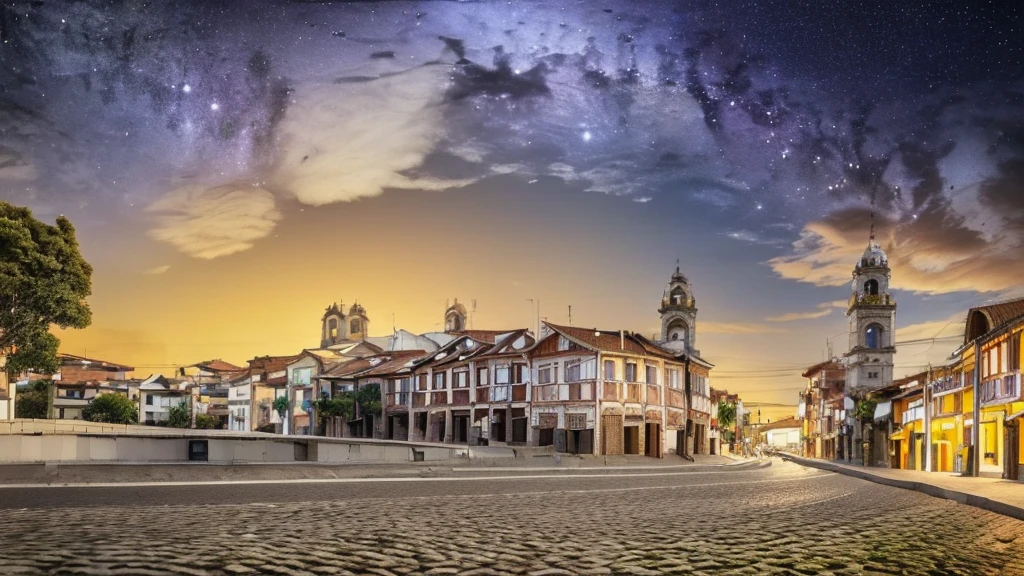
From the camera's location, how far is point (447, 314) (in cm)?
12731

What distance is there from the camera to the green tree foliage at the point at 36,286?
41.6 metres

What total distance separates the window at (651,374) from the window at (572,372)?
5.33 m

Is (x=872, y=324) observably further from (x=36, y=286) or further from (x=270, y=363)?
(x=36, y=286)

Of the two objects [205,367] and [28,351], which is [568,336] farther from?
[205,367]

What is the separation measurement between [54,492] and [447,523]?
1108 centimetres

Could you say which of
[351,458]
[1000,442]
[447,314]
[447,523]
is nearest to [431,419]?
[351,458]

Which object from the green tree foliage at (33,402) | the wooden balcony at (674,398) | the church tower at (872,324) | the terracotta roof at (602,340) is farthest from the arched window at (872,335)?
the green tree foliage at (33,402)

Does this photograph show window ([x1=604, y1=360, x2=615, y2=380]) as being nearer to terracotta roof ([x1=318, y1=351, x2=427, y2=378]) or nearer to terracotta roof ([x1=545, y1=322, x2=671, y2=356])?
terracotta roof ([x1=545, y1=322, x2=671, y2=356])

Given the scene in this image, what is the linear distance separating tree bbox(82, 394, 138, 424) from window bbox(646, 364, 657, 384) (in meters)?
55.4

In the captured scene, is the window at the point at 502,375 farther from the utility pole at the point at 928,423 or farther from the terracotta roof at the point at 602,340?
the utility pole at the point at 928,423

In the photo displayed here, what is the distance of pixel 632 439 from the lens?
51938 millimetres

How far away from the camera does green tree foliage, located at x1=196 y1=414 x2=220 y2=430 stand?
95.0m

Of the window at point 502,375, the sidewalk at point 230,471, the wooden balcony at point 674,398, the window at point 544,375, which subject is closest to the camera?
the sidewalk at point 230,471

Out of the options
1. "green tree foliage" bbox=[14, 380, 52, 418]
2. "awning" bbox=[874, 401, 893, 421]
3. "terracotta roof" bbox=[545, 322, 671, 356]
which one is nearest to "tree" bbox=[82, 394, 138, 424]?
"green tree foliage" bbox=[14, 380, 52, 418]
